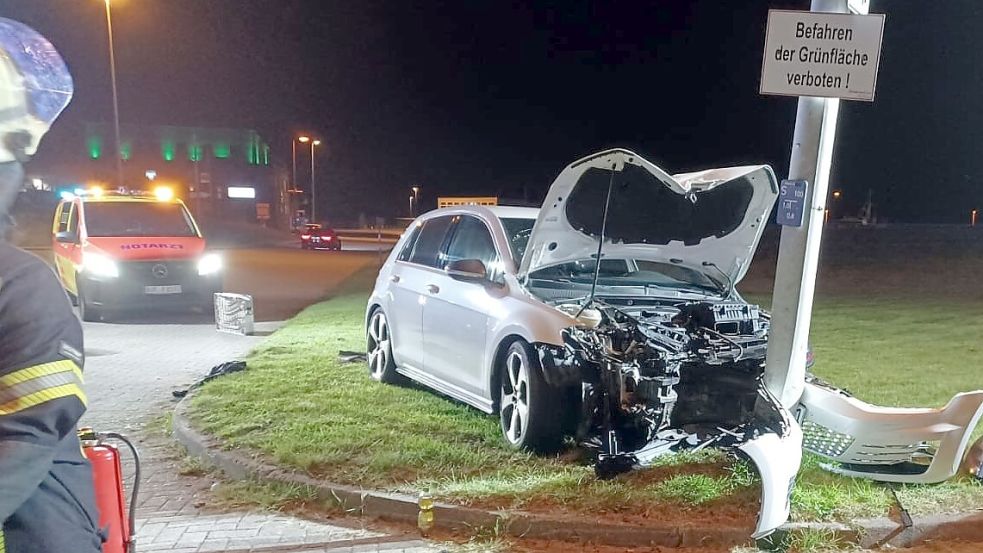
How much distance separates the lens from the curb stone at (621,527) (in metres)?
4.00

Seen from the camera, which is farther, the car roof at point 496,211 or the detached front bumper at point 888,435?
the car roof at point 496,211

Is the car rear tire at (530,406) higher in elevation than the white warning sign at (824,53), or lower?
lower

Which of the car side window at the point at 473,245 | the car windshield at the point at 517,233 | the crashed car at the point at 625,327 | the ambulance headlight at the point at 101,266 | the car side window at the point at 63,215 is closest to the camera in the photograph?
the crashed car at the point at 625,327

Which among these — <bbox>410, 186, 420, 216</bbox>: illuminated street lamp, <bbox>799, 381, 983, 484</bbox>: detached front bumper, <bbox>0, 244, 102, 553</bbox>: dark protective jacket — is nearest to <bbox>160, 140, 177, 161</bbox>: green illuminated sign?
<bbox>410, 186, 420, 216</bbox>: illuminated street lamp

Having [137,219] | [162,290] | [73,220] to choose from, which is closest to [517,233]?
[162,290]

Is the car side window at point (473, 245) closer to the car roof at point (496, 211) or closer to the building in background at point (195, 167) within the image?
the car roof at point (496, 211)

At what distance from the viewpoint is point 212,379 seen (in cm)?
721

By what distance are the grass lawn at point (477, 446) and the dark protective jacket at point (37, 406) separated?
291cm

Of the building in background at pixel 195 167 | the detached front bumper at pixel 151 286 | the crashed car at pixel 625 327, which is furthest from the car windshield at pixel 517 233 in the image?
the building in background at pixel 195 167

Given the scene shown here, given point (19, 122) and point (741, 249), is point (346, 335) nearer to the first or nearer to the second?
point (741, 249)

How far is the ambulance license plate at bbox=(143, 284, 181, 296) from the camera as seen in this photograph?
36.4ft

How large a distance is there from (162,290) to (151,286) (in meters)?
0.17

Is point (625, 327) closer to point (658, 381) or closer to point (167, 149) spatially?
point (658, 381)

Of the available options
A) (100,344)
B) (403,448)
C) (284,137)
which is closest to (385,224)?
(284,137)
